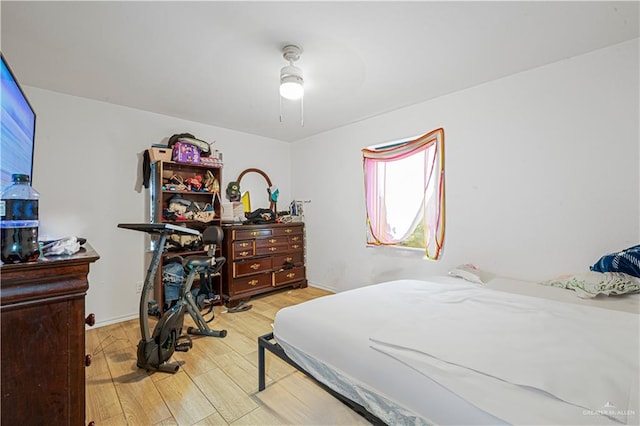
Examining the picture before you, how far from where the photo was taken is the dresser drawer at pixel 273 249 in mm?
3648

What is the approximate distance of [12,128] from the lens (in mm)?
1214

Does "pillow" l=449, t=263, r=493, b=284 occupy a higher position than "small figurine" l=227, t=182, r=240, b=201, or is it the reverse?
"small figurine" l=227, t=182, r=240, b=201

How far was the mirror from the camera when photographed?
4000 millimetres

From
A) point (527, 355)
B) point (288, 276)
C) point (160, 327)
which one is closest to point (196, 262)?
point (160, 327)

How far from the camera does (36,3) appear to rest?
150 centimetres

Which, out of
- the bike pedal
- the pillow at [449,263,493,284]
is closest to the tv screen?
the bike pedal

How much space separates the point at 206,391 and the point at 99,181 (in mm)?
2424

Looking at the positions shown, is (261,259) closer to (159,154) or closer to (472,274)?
(159,154)

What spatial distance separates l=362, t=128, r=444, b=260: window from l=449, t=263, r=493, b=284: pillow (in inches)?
18.9

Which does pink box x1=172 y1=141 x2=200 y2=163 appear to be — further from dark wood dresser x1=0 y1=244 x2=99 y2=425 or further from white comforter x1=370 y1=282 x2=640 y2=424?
white comforter x1=370 y1=282 x2=640 y2=424

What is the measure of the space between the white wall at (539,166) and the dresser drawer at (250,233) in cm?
159

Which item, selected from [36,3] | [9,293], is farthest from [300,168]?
[9,293]

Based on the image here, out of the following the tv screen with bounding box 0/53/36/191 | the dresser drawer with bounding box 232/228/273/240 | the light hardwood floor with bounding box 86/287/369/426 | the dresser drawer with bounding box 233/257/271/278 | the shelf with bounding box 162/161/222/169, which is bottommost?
the light hardwood floor with bounding box 86/287/369/426

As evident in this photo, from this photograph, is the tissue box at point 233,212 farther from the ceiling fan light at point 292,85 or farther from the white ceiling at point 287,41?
the ceiling fan light at point 292,85
